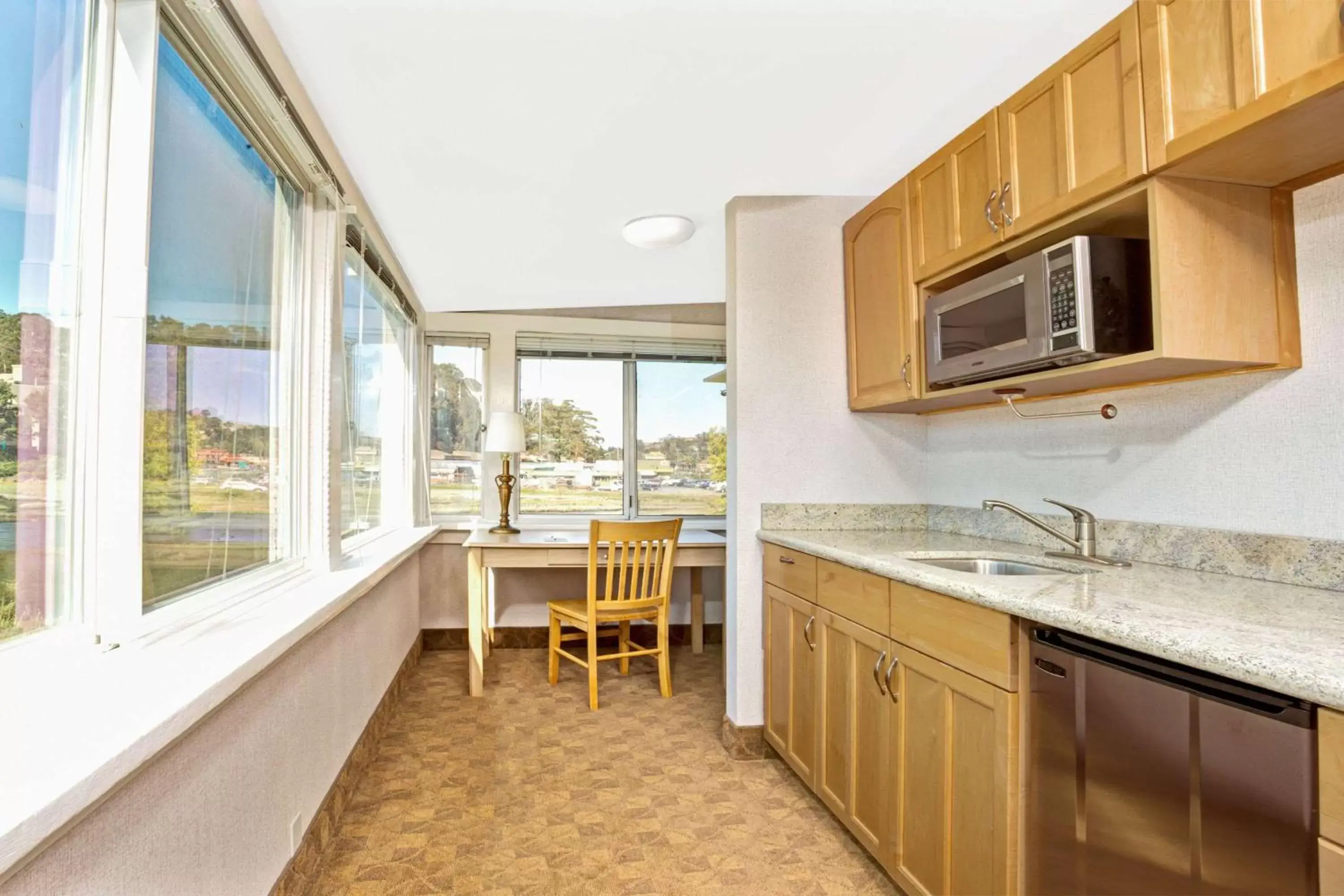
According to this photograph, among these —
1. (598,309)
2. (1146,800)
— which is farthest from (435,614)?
(1146,800)

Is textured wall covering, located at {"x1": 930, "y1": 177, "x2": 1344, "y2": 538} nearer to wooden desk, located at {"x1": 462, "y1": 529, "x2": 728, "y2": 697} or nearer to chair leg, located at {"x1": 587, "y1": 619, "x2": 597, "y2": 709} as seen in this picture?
wooden desk, located at {"x1": 462, "y1": 529, "x2": 728, "y2": 697}

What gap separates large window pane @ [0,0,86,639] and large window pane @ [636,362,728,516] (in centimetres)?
356

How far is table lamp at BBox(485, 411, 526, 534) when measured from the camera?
400cm

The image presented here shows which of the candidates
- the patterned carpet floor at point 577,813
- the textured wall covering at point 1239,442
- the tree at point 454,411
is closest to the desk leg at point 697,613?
the patterned carpet floor at point 577,813

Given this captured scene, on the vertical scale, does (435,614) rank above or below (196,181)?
below

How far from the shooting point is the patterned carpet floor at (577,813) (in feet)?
6.04

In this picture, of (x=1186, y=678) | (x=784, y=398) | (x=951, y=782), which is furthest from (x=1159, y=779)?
(x=784, y=398)

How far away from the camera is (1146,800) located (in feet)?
3.51

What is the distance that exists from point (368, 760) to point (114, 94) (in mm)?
2245

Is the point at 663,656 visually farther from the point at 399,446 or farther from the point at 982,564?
the point at 399,446

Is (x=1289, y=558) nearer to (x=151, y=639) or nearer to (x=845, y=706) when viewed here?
(x=845, y=706)

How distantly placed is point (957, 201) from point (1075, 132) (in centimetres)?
45

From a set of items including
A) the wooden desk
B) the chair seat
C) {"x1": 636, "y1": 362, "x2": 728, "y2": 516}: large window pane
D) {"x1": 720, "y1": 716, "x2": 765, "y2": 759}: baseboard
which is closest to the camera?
{"x1": 720, "y1": 716, "x2": 765, "y2": 759}: baseboard

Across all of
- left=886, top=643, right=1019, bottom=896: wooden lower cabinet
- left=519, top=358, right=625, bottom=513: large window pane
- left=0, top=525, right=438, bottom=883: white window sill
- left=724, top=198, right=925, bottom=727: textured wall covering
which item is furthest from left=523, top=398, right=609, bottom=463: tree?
left=886, top=643, right=1019, bottom=896: wooden lower cabinet
